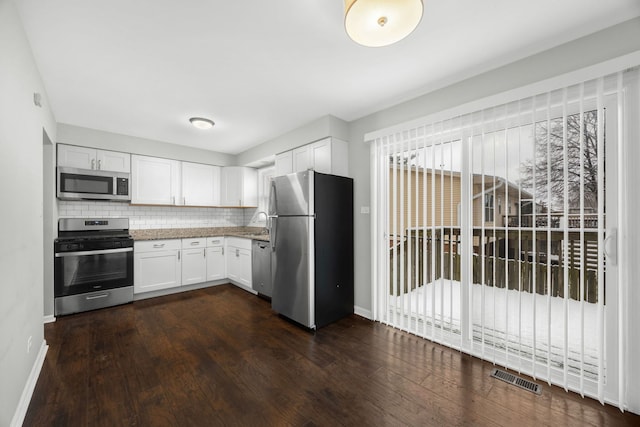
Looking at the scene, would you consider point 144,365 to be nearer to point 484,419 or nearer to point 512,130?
point 484,419

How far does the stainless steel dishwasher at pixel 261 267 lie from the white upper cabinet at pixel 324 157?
3.99 ft

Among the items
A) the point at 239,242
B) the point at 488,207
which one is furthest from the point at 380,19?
the point at 239,242

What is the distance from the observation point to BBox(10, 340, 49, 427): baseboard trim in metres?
1.54

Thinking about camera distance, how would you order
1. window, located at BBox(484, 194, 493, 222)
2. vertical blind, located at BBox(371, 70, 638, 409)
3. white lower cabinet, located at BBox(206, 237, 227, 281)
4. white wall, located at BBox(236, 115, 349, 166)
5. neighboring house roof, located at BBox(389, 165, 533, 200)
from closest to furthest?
vertical blind, located at BBox(371, 70, 638, 409), neighboring house roof, located at BBox(389, 165, 533, 200), window, located at BBox(484, 194, 493, 222), white wall, located at BBox(236, 115, 349, 166), white lower cabinet, located at BBox(206, 237, 227, 281)

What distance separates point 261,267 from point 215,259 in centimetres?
A: 119

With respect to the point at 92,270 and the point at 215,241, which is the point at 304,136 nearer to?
the point at 215,241

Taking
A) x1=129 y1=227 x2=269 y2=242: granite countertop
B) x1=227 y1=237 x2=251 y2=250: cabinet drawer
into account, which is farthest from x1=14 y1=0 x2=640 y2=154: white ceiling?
x1=227 y1=237 x2=251 y2=250: cabinet drawer

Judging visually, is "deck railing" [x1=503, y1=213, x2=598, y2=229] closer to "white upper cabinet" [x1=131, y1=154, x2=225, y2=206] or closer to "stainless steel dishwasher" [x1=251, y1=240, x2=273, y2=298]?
"stainless steel dishwasher" [x1=251, y1=240, x2=273, y2=298]

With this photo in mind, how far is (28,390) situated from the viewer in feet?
5.87

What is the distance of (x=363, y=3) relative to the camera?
49.2 inches

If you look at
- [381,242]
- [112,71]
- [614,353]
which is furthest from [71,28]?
[614,353]

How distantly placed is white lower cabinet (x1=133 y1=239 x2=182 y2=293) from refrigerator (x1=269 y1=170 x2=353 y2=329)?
1922mm

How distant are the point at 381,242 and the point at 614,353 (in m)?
1.86

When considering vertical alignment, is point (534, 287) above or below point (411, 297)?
above
